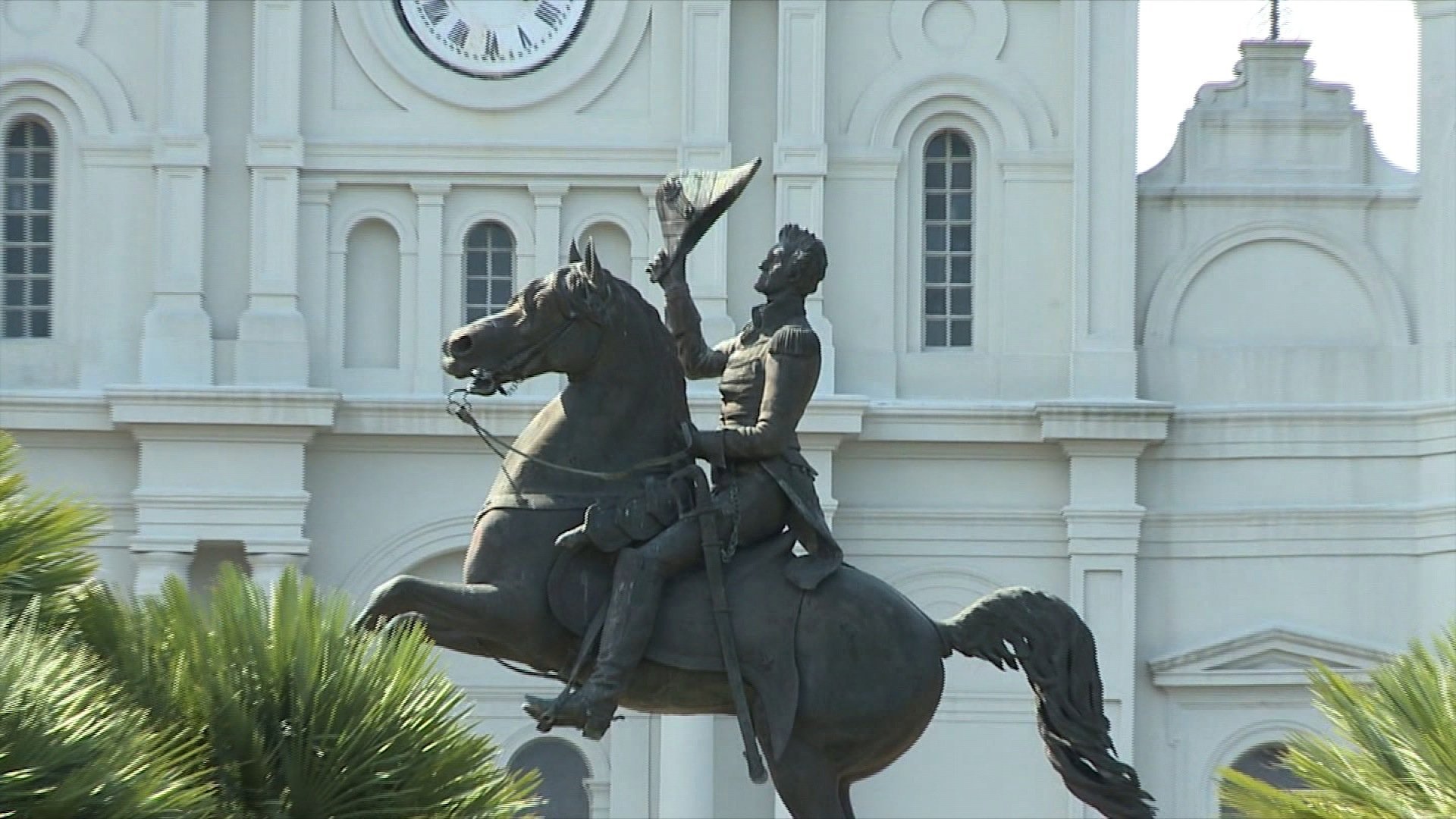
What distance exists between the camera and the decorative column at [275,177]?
107 feet

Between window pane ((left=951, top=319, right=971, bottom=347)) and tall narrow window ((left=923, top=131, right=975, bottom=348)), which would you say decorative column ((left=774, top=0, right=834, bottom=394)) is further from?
window pane ((left=951, top=319, right=971, bottom=347))

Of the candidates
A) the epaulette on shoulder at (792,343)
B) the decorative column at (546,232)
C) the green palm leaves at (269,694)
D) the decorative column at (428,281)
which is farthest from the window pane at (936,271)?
the green palm leaves at (269,694)

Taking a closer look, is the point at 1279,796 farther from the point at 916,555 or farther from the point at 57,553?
the point at 916,555

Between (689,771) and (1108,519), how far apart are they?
4.28 m

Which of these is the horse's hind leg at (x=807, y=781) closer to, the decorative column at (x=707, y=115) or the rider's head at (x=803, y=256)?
the rider's head at (x=803, y=256)

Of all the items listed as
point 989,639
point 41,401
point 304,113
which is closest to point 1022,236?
point 304,113

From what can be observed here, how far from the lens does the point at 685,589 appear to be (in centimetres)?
1307

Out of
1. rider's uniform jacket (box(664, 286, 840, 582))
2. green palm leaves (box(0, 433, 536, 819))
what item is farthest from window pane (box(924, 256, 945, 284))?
green palm leaves (box(0, 433, 536, 819))

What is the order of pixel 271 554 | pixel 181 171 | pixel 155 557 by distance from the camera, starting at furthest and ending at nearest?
pixel 181 171 < pixel 271 554 < pixel 155 557

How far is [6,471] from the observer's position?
13.1 meters

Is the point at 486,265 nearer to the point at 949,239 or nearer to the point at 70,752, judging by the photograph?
the point at 949,239

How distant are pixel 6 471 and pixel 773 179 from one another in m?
20.1

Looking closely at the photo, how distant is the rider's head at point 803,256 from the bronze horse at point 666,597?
23.7 inches

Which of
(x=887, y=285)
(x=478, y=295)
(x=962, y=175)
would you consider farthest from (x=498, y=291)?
(x=962, y=175)
